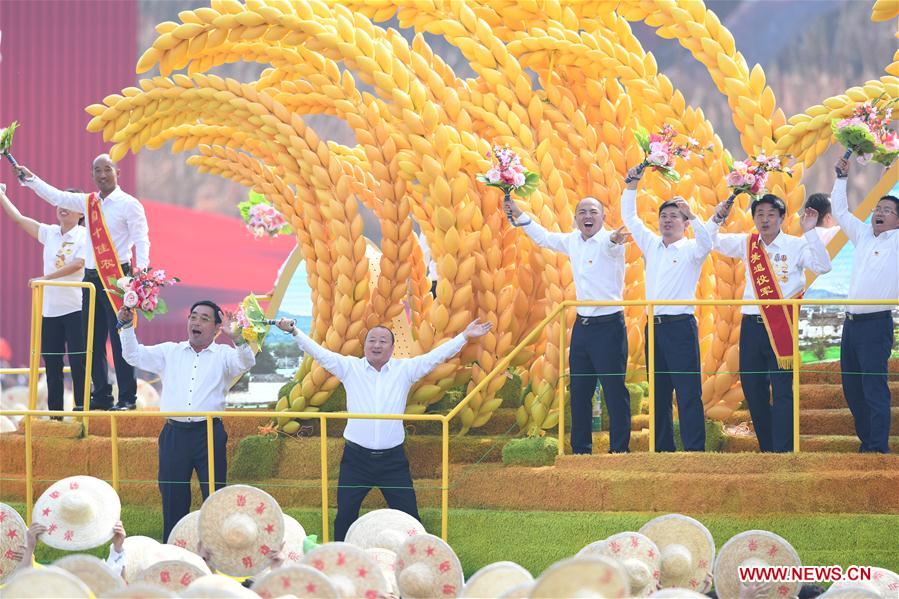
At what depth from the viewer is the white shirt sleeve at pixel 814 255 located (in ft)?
28.3

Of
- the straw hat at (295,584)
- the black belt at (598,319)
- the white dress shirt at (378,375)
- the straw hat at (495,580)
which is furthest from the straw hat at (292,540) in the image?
the black belt at (598,319)

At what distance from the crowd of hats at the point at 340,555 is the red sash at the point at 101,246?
2.64 meters

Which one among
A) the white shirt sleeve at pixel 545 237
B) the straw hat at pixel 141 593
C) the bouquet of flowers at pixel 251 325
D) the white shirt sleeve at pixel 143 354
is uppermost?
the white shirt sleeve at pixel 545 237

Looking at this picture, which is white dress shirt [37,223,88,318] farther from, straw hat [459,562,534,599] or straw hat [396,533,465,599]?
straw hat [459,562,534,599]

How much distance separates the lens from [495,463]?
8562 mm

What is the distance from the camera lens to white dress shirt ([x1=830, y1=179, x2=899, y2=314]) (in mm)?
8359

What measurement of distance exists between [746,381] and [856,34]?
11674 mm

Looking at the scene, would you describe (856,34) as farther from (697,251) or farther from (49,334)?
(49,334)

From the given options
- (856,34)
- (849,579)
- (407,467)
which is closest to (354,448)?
(407,467)

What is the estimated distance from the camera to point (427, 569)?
23.0ft

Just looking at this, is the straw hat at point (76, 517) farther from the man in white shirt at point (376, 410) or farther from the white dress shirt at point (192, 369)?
the man in white shirt at point (376, 410)

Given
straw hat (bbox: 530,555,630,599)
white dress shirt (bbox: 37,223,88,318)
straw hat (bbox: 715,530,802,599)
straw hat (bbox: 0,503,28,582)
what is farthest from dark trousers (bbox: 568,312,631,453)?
white dress shirt (bbox: 37,223,88,318)

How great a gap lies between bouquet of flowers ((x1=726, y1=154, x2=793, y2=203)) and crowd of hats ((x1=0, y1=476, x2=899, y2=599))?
7.46 feet

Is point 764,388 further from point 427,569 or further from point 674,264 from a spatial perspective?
point 427,569
